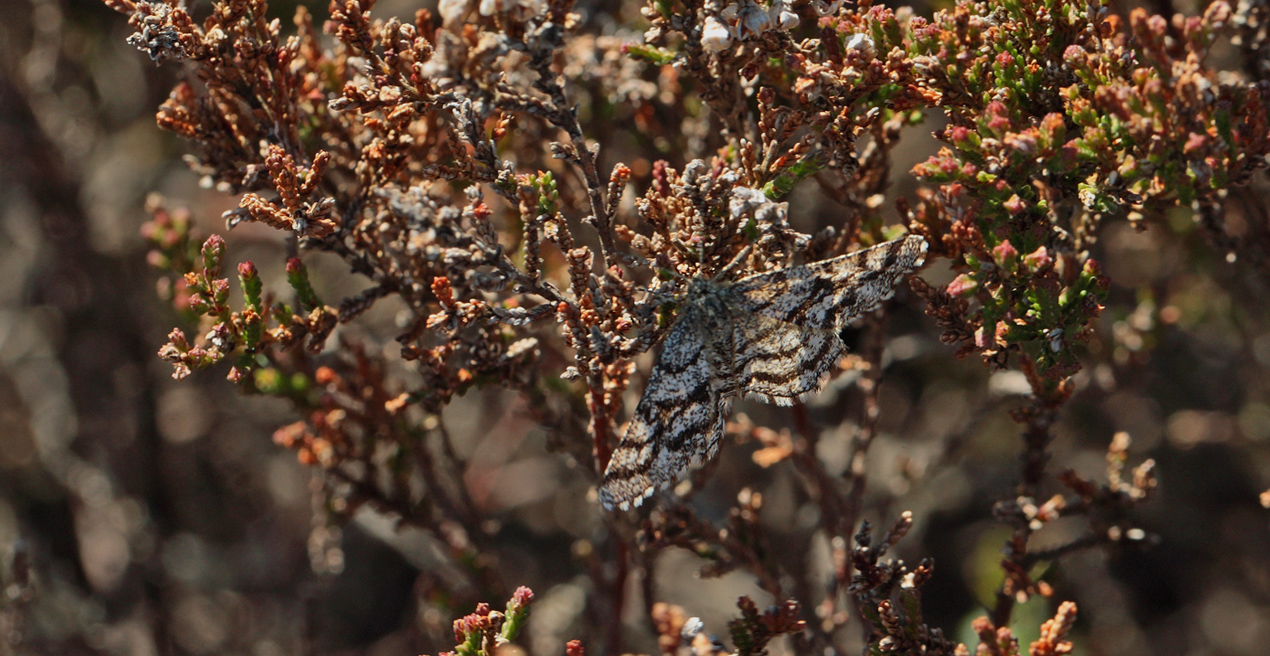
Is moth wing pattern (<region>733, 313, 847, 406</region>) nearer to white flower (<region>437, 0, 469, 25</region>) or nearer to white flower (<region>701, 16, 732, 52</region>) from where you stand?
white flower (<region>701, 16, 732, 52</region>)

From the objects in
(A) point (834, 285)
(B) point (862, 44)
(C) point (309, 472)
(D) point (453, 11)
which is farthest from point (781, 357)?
(C) point (309, 472)

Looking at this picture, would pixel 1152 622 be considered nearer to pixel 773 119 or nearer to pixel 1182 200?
pixel 1182 200

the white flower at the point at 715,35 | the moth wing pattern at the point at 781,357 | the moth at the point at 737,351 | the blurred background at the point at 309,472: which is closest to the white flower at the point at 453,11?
the white flower at the point at 715,35

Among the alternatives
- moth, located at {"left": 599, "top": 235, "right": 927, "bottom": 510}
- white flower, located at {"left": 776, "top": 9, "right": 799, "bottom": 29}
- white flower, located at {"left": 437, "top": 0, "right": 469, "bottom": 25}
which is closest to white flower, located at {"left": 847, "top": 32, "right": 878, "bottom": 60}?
white flower, located at {"left": 776, "top": 9, "right": 799, "bottom": 29}

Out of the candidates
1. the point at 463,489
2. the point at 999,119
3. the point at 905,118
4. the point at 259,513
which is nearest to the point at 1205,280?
the point at 905,118

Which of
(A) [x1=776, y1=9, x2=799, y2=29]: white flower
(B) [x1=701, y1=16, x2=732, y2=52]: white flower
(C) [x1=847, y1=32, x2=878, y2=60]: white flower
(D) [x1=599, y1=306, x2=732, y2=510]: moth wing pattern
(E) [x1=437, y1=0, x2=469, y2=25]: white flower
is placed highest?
(A) [x1=776, y1=9, x2=799, y2=29]: white flower

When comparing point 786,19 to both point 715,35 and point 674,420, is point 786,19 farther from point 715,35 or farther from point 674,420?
point 674,420

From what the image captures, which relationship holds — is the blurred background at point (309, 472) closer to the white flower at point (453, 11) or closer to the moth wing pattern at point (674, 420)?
the moth wing pattern at point (674, 420)
